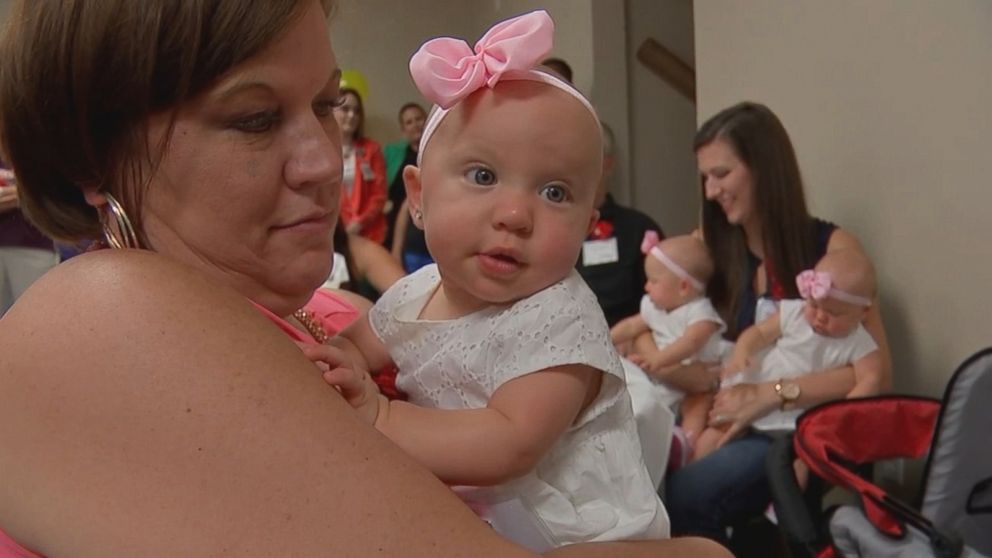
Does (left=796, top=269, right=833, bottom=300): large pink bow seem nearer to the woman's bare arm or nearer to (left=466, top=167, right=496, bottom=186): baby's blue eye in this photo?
(left=466, top=167, right=496, bottom=186): baby's blue eye

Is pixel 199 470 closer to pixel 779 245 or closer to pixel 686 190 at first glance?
pixel 779 245

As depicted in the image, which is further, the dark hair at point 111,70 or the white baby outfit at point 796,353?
the white baby outfit at point 796,353

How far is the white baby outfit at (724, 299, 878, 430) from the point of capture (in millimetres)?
2578

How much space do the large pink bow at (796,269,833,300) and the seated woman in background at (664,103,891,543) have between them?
0.49 feet

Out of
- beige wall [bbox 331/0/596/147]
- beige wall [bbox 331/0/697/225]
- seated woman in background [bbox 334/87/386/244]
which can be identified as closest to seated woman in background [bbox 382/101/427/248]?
seated woman in background [bbox 334/87/386/244]

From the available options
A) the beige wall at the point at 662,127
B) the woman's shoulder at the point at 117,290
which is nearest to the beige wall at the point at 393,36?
the beige wall at the point at 662,127

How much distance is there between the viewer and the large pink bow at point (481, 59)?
1.07m

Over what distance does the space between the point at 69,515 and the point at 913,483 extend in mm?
2371

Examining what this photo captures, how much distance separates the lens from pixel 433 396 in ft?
3.76

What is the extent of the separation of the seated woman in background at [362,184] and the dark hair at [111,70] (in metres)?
4.27

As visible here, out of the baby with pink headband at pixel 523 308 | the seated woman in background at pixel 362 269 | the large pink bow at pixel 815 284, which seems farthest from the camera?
the seated woman in background at pixel 362 269

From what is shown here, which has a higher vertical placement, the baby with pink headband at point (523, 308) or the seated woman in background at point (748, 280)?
the baby with pink headband at point (523, 308)

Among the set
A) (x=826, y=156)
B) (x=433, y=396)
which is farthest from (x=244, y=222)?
(x=826, y=156)

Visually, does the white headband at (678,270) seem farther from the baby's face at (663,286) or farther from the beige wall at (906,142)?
the beige wall at (906,142)
